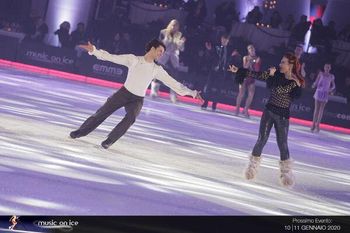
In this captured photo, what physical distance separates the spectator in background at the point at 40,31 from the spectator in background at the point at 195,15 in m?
4.43

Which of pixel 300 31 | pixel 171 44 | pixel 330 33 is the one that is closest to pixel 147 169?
pixel 171 44

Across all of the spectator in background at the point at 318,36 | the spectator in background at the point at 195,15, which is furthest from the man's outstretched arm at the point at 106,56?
the spectator in background at the point at 318,36

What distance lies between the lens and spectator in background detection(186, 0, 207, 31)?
65.6ft

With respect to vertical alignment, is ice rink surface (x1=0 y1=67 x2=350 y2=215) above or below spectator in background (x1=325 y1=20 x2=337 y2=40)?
below

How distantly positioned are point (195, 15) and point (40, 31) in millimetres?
4806

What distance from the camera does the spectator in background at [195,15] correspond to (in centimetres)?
1998

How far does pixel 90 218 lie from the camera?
182 inches

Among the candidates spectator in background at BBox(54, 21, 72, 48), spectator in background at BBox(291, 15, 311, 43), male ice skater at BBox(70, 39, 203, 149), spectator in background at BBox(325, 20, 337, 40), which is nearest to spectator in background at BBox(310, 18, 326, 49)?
spectator in background at BBox(325, 20, 337, 40)

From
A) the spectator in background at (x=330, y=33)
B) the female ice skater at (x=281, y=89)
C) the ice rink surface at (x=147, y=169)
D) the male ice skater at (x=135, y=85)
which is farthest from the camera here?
the spectator in background at (x=330, y=33)

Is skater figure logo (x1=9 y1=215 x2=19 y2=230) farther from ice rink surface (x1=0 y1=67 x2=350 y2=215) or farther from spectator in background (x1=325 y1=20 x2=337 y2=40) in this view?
spectator in background (x1=325 y1=20 x2=337 y2=40)

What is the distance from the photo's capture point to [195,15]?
66.0 feet

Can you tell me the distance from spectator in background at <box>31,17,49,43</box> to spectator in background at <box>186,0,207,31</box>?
14.5 ft

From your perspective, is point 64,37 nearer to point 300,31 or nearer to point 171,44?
point 171,44

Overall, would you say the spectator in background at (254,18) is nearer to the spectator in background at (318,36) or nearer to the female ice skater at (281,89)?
the spectator in background at (318,36)
